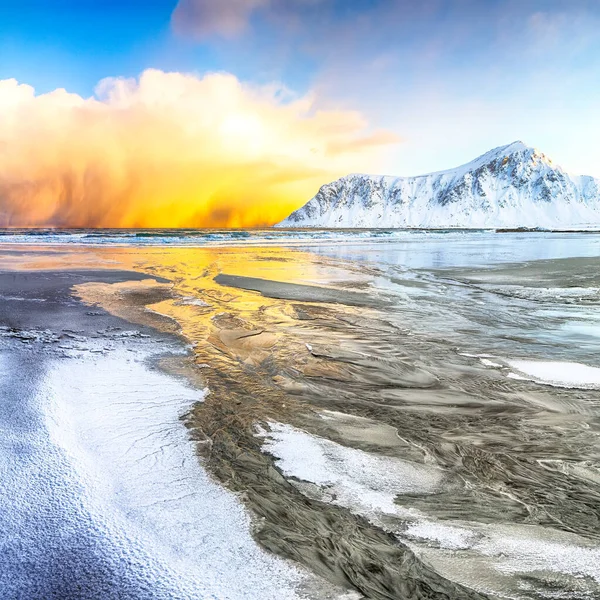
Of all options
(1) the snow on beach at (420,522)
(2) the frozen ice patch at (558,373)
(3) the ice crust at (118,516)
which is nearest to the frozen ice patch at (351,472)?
(1) the snow on beach at (420,522)

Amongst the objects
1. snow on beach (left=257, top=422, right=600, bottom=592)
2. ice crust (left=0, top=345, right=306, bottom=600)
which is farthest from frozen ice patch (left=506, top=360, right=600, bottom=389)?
ice crust (left=0, top=345, right=306, bottom=600)

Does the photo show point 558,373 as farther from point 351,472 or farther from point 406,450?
point 351,472

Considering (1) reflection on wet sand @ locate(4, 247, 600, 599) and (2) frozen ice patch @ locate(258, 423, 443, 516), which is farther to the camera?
(2) frozen ice patch @ locate(258, 423, 443, 516)

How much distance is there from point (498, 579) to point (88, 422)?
2783 mm

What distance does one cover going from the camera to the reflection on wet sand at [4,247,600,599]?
1886mm

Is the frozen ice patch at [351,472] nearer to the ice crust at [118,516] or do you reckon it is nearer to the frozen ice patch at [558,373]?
the ice crust at [118,516]

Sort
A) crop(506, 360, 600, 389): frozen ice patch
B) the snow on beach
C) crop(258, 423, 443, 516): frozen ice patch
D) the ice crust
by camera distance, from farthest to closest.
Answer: crop(506, 360, 600, 389): frozen ice patch < crop(258, 423, 443, 516): frozen ice patch < the snow on beach < the ice crust

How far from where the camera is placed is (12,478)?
92.0 inches

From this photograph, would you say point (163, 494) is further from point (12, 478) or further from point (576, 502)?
point (576, 502)

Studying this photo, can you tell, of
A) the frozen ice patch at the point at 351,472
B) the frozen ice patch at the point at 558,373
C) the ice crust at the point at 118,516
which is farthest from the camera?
the frozen ice patch at the point at 558,373

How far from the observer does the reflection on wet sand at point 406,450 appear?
1.89 m

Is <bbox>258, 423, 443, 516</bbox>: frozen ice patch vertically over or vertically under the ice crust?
under

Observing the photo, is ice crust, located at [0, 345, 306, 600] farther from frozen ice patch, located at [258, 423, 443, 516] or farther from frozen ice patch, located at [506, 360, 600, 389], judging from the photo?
frozen ice patch, located at [506, 360, 600, 389]

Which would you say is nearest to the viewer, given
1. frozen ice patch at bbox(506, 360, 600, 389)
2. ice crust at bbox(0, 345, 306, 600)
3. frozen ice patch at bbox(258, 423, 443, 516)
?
ice crust at bbox(0, 345, 306, 600)
